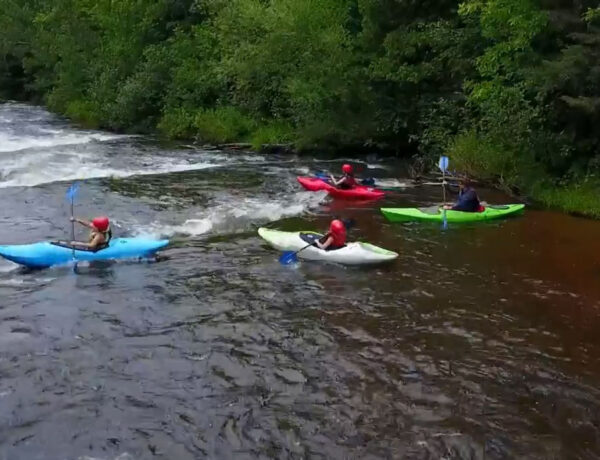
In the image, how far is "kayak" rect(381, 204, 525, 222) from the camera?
12.6m

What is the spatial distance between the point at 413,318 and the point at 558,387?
2.00 meters

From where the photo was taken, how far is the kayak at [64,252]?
974cm

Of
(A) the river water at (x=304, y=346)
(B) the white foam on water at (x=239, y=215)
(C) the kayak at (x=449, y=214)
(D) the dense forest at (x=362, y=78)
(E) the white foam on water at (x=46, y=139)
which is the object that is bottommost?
(E) the white foam on water at (x=46, y=139)

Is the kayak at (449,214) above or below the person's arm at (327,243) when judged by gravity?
below

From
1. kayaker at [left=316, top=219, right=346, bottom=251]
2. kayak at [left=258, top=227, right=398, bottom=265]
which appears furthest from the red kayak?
kayaker at [left=316, top=219, right=346, bottom=251]

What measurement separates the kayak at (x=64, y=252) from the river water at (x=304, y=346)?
0.17 meters

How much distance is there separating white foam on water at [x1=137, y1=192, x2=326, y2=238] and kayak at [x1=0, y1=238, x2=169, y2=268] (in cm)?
144

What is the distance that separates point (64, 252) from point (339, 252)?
380 centimetres

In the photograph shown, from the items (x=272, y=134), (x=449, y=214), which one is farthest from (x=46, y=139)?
(x=449, y=214)

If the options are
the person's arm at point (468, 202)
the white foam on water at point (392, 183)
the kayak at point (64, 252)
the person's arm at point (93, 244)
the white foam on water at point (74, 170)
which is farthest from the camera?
the white foam on water at point (74, 170)

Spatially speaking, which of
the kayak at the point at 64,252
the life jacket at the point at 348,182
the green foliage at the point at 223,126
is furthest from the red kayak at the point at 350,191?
the green foliage at the point at 223,126

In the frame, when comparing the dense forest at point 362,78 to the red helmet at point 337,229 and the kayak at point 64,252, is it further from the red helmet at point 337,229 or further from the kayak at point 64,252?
the kayak at point 64,252

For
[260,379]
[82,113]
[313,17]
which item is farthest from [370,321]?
[82,113]

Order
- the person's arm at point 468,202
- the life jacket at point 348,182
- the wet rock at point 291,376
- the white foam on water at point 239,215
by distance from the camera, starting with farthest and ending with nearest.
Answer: the life jacket at point 348,182
the person's arm at point 468,202
the white foam on water at point 239,215
the wet rock at point 291,376
